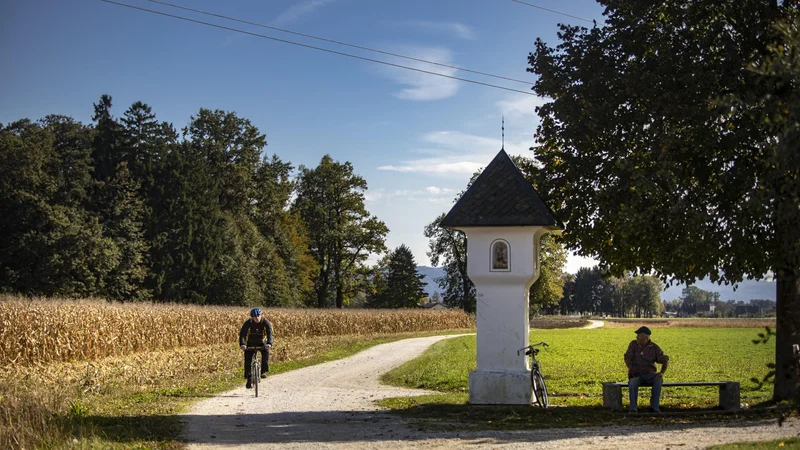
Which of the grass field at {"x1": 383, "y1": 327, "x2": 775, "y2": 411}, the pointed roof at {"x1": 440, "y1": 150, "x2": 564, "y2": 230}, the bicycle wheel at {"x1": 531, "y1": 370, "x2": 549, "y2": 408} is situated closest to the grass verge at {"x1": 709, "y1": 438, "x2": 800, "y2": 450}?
the grass field at {"x1": 383, "y1": 327, "x2": 775, "y2": 411}

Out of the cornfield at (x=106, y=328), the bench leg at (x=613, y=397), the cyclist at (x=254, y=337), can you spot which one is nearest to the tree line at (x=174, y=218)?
the cornfield at (x=106, y=328)

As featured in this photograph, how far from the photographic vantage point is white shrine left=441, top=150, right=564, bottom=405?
14656 millimetres

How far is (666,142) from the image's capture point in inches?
504

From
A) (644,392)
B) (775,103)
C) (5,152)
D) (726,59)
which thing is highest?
(5,152)

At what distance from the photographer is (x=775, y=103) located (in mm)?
5082

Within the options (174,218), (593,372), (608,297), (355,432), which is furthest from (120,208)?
(608,297)

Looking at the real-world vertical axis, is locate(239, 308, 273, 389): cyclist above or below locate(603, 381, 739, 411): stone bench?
above

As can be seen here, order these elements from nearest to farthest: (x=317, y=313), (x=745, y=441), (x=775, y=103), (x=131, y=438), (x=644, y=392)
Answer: (x=775, y=103)
(x=745, y=441)
(x=131, y=438)
(x=644, y=392)
(x=317, y=313)

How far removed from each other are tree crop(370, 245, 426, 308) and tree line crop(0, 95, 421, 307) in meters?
0.46

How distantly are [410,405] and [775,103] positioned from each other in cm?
1113

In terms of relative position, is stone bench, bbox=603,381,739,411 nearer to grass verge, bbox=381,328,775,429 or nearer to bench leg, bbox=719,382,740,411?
bench leg, bbox=719,382,740,411

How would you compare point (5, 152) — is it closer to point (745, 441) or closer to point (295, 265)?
point (295, 265)

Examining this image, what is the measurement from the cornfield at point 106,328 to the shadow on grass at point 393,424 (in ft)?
29.3

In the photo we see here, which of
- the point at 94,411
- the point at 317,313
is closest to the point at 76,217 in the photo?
the point at 317,313
